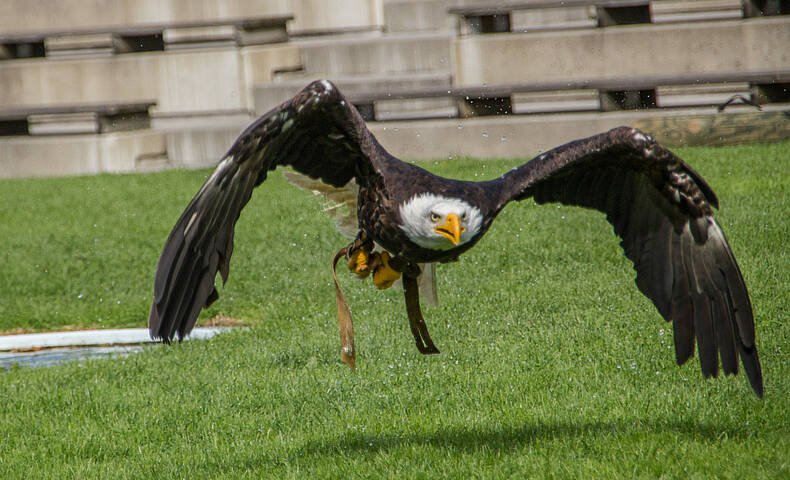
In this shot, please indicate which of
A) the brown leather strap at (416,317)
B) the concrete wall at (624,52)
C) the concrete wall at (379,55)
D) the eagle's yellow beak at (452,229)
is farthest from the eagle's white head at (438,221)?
the concrete wall at (379,55)

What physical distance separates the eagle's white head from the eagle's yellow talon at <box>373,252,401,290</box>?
0.59 metres

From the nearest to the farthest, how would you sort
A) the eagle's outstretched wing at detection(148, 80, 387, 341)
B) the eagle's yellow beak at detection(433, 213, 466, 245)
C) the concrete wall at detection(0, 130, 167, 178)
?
the eagle's yellow beak at detection(433, 213, 466, 245)
the eagle's outstretched wing at detection(148, 80, 387, 341)
the concrete wall at detection(0, 130, 167, 178)

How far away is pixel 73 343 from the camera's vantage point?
828 centimetres

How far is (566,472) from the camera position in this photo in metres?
4.70

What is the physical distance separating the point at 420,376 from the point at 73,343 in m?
3.61

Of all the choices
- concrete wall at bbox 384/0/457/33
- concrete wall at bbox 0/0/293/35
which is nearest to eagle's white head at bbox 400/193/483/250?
concrete wall at bbox 384/0/457/33

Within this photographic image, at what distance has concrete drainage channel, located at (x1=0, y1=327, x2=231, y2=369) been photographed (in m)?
8.00

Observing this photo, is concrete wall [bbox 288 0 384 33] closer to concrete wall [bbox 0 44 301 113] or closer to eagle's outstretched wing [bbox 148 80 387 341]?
concrete wall [bbox 0 44 301 113]

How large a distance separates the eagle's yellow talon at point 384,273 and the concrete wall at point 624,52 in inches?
392

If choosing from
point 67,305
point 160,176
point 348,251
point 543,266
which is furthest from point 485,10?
point 348,251

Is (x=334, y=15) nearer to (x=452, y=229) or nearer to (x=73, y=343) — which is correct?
(x=73, y=343)

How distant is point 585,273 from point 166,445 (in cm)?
413

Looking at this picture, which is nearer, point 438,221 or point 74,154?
point 438,221

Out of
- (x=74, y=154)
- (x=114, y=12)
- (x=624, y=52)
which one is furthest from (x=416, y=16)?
(x=74, y=154)
